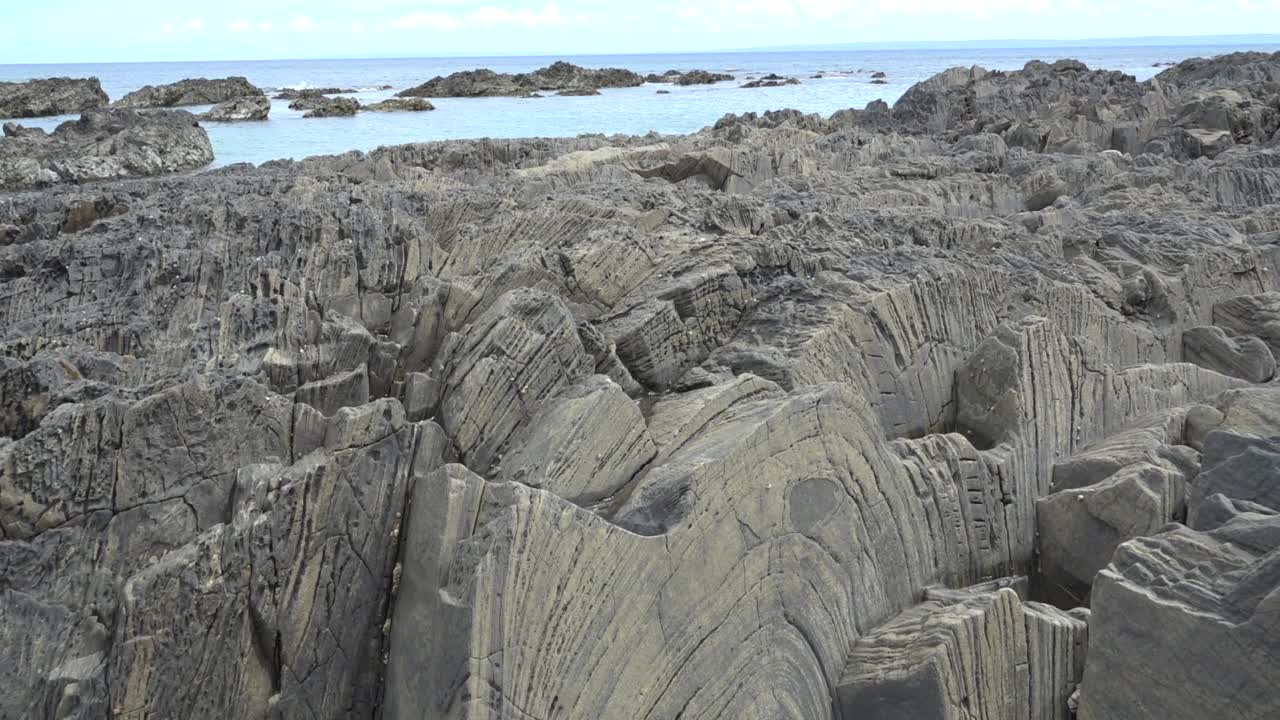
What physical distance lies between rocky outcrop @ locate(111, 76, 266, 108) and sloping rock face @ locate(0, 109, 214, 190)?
2345cm

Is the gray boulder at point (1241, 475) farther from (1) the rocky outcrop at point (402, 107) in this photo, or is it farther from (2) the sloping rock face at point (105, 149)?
(1) the rocky outcrop at point (402, 107)

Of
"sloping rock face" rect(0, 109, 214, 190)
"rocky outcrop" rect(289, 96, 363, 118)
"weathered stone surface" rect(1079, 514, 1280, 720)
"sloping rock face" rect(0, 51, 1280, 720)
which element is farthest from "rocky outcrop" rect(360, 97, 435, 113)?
"weathered stone surface" rect(1079, 514, 1280, 720)

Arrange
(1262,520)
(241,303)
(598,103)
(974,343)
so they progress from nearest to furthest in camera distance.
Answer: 1. (1262,520)
2. (241,303)
3. (974,343)
4. (598,103)

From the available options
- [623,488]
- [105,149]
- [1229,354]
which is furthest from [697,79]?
[623,488]

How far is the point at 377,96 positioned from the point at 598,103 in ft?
71.5

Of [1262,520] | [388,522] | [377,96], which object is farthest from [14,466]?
[377,96]

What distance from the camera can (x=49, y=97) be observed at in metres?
44.9

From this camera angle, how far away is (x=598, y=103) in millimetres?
49375

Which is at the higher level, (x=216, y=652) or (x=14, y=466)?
(x=14, y=466)

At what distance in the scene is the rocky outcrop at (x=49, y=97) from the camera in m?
44.0

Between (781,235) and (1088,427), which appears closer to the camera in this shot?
(1088,427)

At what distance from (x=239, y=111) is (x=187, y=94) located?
495 inches

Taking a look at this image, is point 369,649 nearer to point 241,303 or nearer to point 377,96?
point 241,303

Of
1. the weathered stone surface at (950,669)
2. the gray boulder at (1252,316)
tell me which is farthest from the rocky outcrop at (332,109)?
the weathered stone surface at (950,669)
